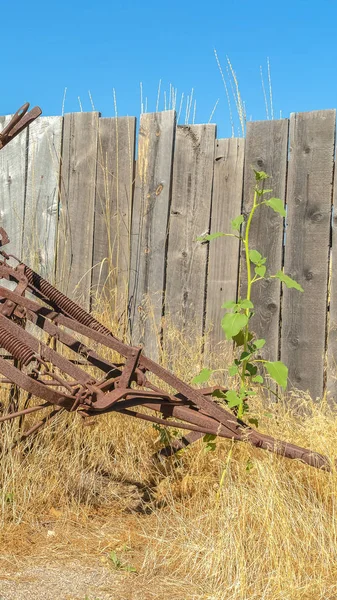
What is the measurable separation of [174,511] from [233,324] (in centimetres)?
93

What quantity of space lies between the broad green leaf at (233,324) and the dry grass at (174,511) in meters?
0.60

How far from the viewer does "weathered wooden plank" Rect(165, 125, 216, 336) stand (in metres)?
5.08

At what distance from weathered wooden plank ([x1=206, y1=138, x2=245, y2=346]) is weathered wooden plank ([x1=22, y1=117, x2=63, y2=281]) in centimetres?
130

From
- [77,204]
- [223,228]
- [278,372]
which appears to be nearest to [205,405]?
[278,372]

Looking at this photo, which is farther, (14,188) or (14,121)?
(14,188)

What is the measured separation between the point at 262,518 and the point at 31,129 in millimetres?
3952

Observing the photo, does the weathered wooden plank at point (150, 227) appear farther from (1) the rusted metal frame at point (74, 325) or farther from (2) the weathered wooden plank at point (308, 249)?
(1) the rusted metal frame at point (74, 325)

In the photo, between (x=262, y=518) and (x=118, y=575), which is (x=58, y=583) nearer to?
(x=118, y=575)

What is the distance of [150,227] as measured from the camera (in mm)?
5238

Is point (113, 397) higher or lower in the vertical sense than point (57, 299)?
lower

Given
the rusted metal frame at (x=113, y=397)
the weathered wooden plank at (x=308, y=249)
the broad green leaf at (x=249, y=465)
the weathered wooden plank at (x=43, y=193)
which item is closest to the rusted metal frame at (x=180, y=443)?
the broad green leaf at (x=249, y=465)

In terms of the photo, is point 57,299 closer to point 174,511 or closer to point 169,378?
point 169,378

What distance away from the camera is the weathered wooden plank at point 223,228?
196 inches

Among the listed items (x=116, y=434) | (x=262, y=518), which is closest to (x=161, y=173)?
(x=116, y=434)
